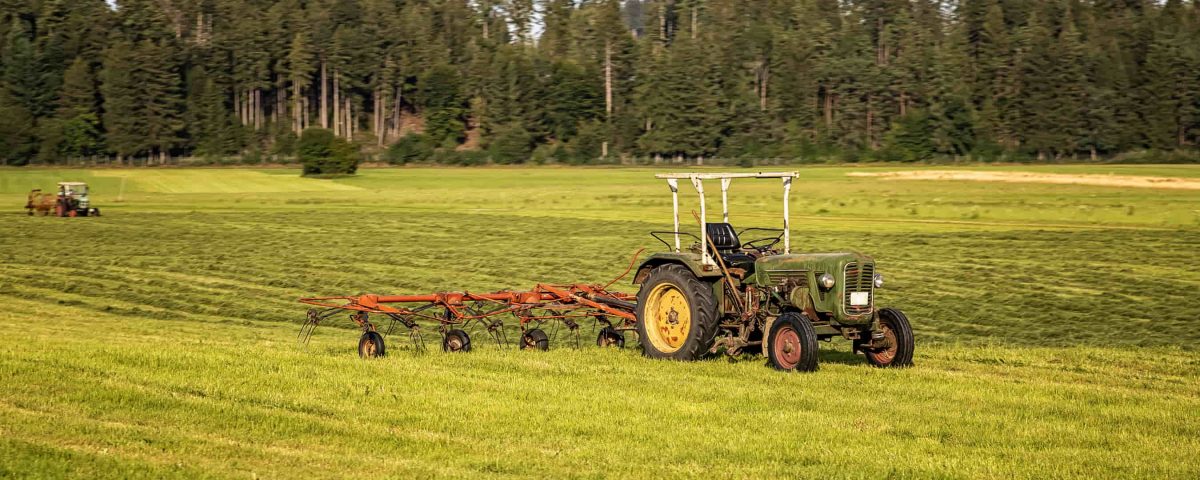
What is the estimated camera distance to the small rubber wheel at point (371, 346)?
14695mm

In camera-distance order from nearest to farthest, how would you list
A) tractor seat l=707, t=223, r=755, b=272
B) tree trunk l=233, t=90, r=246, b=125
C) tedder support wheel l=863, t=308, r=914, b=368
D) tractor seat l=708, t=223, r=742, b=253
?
tedder support wheel l=863, t=308, r=914, b=368 < tractor seat l=707, t=223, r=755, b=272 < tractor seat l=708, t=223, r=742, b=253 < tree trunk l=233, t=90, r=246, b=125

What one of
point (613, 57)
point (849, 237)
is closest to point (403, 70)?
point (613, 57)

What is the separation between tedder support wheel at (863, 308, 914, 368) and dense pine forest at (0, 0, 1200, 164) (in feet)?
310

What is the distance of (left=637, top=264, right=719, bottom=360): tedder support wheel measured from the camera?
45.9 feet

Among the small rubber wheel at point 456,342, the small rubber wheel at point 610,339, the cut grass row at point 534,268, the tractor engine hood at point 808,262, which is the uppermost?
the tractor engine hood at point 808,262

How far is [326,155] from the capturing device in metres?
90.2

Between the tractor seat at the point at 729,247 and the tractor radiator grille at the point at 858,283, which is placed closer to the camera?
the tractor radiator grille at the point at 858,283

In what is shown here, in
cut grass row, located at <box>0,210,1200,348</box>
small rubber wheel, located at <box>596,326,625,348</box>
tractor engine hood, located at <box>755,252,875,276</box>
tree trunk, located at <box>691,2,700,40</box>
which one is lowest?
cut grass row, located at <box>0,210,1200,348</box>

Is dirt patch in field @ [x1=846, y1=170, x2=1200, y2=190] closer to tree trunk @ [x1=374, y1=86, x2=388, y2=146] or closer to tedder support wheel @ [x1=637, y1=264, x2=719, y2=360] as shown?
tedder support wheel @ [x1=637, y1=264, x2=719, y2=360]

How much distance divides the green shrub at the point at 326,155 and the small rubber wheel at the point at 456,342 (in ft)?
250

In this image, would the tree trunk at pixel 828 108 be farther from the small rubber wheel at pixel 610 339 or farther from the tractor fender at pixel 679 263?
the tractor fender at pixel 679 263

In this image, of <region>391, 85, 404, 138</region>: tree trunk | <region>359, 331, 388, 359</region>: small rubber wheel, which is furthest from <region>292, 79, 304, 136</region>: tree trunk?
<region>359, 331, 388, 359</region>: small rubber wheel

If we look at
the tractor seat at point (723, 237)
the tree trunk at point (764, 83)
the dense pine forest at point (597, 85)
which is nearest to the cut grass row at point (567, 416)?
the tractor seat at point (723, 237)

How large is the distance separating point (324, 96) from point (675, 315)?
126 meters
